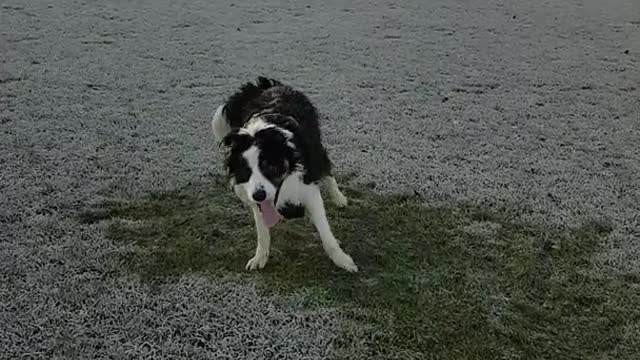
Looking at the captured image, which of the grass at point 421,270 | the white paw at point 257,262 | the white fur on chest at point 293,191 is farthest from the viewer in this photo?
the white paw at point 257,262

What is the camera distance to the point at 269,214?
160 cm

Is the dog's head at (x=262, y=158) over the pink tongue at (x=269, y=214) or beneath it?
over

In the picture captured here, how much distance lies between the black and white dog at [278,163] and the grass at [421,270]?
0.09 m

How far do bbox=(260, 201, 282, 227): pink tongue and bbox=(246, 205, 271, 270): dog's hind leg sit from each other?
0.16 ft

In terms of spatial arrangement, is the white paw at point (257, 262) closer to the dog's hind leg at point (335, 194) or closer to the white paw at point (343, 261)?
the white paw at point (343, 261)

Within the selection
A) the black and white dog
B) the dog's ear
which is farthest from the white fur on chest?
the dog's ear

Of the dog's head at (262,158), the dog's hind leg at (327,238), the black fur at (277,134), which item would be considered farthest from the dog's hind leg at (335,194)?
the dog's head at (262,158)

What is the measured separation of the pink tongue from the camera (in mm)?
1587

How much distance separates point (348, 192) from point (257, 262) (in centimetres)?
44

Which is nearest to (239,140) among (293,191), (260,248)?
(293,191)

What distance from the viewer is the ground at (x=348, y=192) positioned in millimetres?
1472

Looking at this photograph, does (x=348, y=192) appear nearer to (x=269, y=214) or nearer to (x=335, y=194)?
(x=335, y=194)

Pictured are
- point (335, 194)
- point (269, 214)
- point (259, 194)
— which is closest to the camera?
point (259, 194)

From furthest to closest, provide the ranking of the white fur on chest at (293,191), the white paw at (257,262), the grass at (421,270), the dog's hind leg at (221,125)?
the dog's hind leg at (221,125) < the white paw at (257,262) < the white fur on chest at (293,191) < the grass at (421,270)
